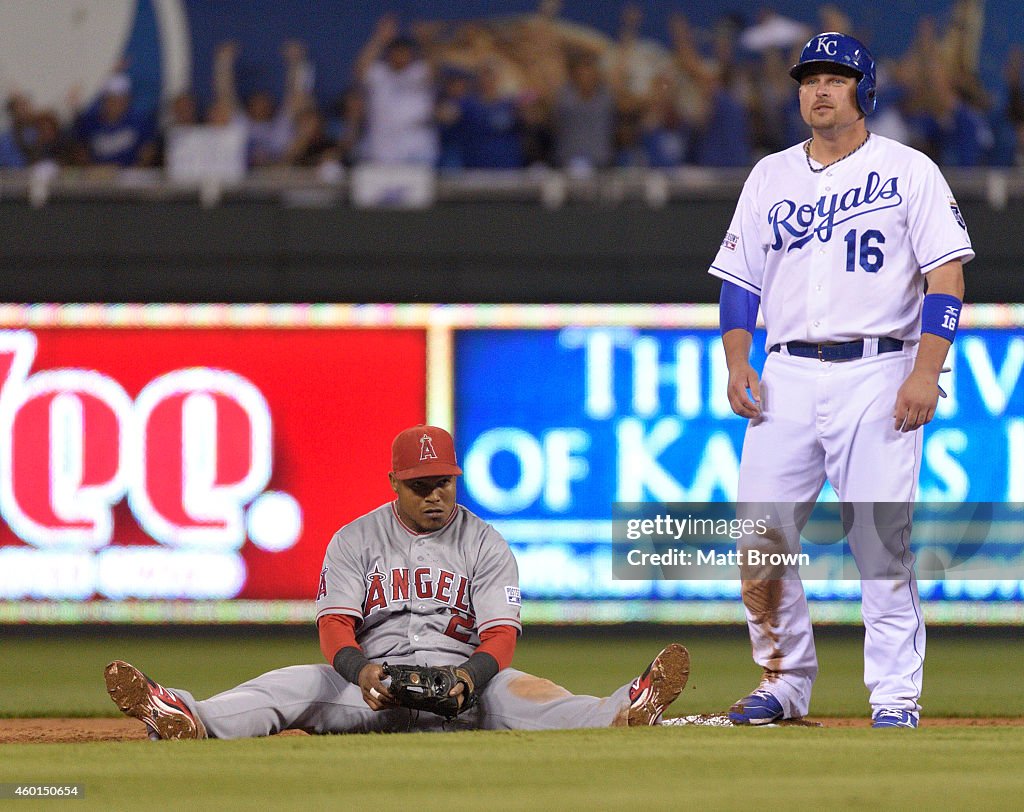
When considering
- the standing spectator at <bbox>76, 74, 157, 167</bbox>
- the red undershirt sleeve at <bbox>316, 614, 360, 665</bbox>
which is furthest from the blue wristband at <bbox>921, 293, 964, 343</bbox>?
the standing spectator at <bbox>76, 74, 157, 167</bbox>

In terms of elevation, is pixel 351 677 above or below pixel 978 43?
below

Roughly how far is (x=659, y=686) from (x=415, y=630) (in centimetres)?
89

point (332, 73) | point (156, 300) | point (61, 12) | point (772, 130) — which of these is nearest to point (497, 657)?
point (156, 300)

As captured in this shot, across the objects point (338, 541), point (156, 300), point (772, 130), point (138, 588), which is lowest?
point (138, 588)

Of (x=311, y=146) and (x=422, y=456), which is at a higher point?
(x=311, y=146)

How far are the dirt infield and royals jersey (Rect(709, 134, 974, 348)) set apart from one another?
5.72 ft

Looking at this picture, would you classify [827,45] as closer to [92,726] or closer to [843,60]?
[843,60]

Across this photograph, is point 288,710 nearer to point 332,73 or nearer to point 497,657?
point 497,657

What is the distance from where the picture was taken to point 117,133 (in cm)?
1080

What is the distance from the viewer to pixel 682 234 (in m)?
9.27

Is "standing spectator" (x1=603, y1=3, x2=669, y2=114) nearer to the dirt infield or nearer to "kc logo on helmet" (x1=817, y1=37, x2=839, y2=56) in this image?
the dirt infield

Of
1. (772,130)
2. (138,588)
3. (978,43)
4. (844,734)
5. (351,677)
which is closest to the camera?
(844,734)

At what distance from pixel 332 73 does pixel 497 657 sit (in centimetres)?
799

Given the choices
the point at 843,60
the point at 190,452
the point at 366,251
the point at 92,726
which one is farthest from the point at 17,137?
the point at 843,60
